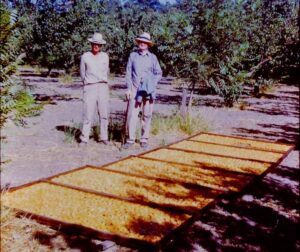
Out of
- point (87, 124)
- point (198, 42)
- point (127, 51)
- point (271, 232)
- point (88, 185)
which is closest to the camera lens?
point (271, 232)

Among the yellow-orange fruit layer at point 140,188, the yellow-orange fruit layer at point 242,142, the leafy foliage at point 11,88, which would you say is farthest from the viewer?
the yellow-orange fruit layer at point 242,142

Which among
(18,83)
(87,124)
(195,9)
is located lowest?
(87,124)

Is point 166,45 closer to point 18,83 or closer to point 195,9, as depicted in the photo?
point 195,9

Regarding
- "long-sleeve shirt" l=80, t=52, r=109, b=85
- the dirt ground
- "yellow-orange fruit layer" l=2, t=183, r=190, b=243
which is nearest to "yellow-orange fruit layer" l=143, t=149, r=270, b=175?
the dirt ground

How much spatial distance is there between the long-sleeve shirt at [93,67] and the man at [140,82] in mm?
486

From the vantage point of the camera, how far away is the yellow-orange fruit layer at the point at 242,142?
9281 mm

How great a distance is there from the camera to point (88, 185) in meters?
6.20

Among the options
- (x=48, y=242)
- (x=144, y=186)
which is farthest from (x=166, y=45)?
(x=48, y=242)

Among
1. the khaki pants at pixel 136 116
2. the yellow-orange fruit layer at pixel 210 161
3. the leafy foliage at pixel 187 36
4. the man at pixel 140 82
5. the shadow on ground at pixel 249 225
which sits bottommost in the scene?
the shadow on ground at pixel 249 225

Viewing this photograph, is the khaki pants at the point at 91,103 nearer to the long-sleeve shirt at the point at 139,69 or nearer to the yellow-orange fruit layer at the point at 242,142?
the long-sleeve shirt at the point at 139,69

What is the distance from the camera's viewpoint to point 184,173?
700cm

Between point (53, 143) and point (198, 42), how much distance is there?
A: 507cm

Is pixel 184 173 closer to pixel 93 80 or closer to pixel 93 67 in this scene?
pixel 93 80

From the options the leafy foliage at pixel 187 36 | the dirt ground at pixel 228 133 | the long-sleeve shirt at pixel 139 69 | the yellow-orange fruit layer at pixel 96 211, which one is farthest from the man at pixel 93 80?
the yellow-orange fruit layer at pixel 96 211
